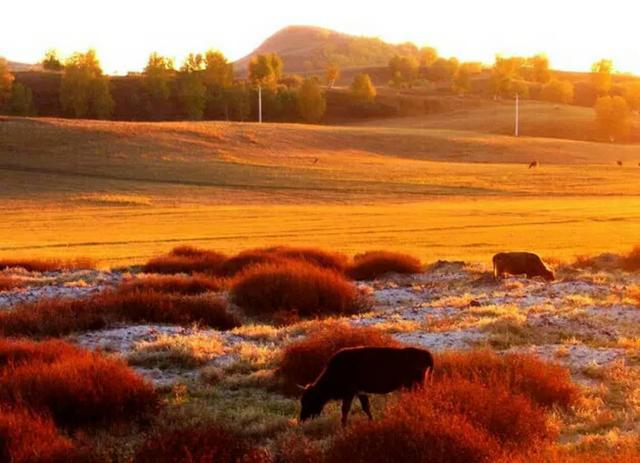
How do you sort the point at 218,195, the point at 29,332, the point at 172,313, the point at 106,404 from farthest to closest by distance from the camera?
the point at 218,195 < the point at 172,313 < the point at 29,332 < the point at 106,404

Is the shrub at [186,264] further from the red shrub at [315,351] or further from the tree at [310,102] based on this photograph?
the tree at [310,102]

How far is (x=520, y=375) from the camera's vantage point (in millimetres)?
9797

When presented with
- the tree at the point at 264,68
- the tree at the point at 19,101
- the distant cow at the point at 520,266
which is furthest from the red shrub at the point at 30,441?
the tree at the point at 264,68

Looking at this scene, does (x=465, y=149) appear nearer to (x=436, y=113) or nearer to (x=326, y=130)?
(x=326, y=130)

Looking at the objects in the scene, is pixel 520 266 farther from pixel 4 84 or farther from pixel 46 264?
pixel 4 84

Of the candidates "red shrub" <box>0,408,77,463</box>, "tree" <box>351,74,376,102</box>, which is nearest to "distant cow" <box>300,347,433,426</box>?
"red shrub" <box>0,408,77,463</box>

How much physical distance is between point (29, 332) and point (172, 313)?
8.95 feet

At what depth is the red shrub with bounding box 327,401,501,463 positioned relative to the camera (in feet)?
22.7

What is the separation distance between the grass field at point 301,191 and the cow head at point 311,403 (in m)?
20.7

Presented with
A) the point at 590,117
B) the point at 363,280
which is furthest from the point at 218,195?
the point at 590,117

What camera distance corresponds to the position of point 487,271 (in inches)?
937

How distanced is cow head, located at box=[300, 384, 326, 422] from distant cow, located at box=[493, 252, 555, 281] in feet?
46.3

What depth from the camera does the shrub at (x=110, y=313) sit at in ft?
50.1

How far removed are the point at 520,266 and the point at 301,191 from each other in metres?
41.5
